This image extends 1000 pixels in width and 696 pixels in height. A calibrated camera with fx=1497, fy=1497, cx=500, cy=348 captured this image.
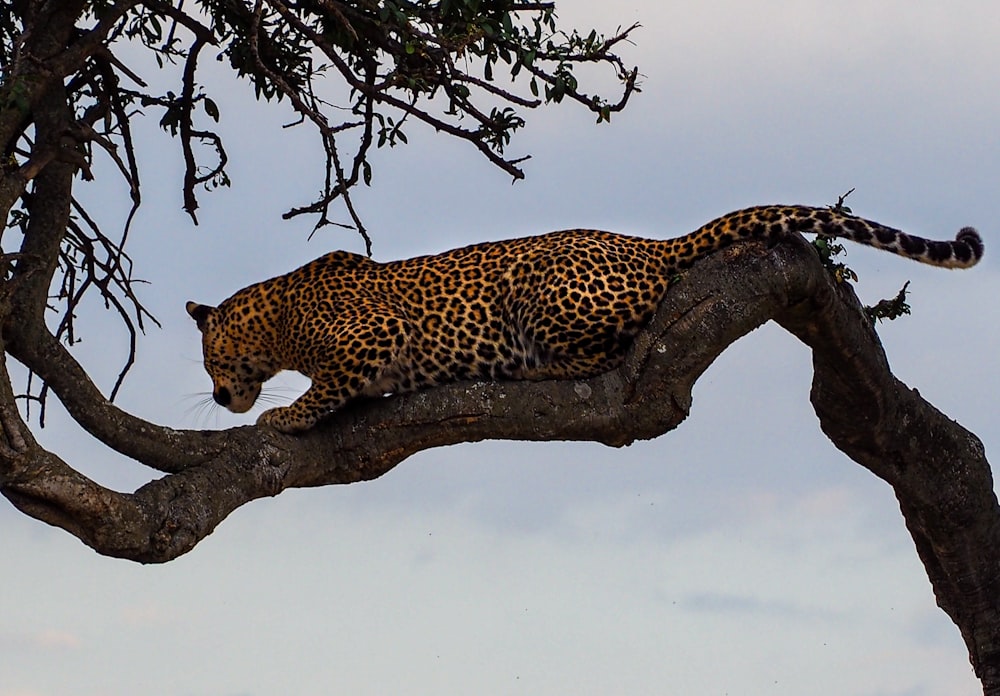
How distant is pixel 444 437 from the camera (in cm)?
871

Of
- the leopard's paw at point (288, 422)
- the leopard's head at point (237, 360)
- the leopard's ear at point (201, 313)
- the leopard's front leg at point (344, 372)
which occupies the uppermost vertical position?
the leopard's ear at point (201, 313)

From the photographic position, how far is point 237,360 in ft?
32.1

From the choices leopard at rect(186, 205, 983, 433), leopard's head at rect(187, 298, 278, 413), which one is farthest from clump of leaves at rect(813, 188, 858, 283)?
leopard's head at rect(187, 298, 278, 413)

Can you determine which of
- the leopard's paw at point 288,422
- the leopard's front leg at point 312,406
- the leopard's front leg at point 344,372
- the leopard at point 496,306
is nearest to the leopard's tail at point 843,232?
the leopard at point 496,306

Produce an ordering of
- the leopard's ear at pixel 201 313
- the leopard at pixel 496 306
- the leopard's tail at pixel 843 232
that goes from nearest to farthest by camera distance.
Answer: the leopard's tail at pixel 843 232 → the leopard at pixel 496 306 → the leopard's ear at pixel 201 313

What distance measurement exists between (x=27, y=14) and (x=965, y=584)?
7.65 m

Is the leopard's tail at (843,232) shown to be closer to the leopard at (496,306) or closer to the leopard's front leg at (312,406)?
the leopard at (496,306)

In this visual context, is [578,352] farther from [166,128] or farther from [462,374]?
[166,128]

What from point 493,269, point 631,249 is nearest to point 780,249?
point 631,249

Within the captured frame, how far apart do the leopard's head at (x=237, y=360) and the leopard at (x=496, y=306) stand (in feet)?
0.14

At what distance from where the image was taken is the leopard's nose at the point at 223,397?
385 inches

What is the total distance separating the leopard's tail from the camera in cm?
857

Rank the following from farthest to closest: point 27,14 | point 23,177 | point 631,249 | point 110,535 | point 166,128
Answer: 1. point 166,128
2. point 27,14
3. point 631,249
4. point 23,177
5. point 110,535

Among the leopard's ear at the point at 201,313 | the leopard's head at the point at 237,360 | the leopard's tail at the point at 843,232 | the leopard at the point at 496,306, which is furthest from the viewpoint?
the leopard's ear at the point at 201,313
